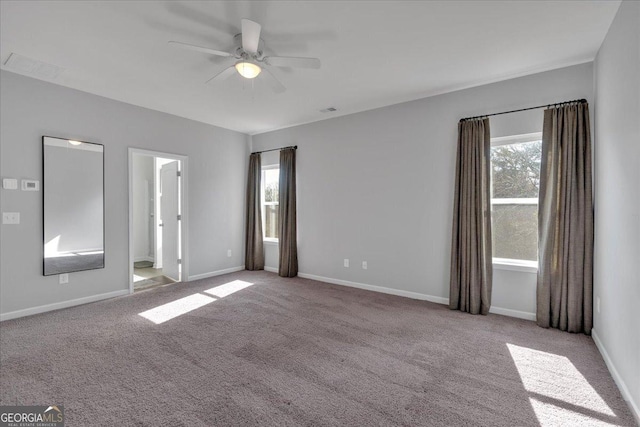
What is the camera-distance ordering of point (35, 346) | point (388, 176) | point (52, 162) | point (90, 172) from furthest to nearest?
point (388, 176), point (90, 172), point (52, 162), point (35, 346)

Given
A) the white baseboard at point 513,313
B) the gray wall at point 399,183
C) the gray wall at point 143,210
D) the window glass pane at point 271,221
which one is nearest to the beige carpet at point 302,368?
the white baseboard at point 513,313

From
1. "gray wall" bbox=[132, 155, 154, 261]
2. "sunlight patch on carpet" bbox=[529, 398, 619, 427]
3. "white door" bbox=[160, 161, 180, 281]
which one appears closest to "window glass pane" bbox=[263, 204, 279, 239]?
"white door" bbox=[160, 161, 180, 281]

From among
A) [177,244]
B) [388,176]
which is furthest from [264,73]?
[177,244]

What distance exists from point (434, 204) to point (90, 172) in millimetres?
4639

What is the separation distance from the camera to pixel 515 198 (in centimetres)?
344

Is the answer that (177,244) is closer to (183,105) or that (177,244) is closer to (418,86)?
(183,105)

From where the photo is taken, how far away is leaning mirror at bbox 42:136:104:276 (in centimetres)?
356

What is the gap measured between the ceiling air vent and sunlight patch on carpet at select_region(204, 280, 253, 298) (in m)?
3.26

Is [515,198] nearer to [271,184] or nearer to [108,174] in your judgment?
[271,184]

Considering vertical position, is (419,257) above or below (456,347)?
above

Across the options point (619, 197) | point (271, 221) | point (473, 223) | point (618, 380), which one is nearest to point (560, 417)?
point (618, 380)

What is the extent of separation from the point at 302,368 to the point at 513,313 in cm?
262

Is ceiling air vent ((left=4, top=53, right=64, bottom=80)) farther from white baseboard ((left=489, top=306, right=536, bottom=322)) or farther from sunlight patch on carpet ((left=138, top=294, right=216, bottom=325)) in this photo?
white baseboard ((left=489, top=306, right=536, bottom=322))

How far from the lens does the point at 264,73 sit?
10.7 feet
